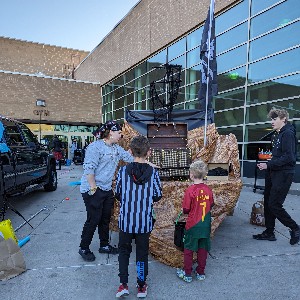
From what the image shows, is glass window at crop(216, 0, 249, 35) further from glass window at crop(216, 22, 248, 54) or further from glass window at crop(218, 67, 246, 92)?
glass window at crop(218, 67, 246, 92)

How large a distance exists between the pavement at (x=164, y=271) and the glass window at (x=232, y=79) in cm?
817

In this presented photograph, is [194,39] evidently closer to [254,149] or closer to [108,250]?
[254,149]

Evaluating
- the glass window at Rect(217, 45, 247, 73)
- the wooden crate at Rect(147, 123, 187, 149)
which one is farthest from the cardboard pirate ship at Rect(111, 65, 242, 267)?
the glass window at Rect(217, 45, 247, 73)

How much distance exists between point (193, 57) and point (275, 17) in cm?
448

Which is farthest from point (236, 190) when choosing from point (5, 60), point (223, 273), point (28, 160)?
point (5, 60)

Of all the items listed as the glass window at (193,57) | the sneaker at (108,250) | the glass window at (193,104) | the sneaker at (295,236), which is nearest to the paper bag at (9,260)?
the sneaker at (108,250)

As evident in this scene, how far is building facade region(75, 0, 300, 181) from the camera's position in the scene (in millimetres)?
10219

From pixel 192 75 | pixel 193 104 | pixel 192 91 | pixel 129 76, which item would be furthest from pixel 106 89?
pixel 193 104

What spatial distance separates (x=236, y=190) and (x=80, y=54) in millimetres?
37851

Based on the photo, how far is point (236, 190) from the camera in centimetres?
418

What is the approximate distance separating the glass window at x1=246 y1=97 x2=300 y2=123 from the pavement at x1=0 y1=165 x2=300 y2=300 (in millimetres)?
6068

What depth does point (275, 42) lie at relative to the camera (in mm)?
10594

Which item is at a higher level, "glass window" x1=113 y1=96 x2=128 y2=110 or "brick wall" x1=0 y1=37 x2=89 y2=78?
"brick wall" x1=0 y1=37 x2=89 y2=78

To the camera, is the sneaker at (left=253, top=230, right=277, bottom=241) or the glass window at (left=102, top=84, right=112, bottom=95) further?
the glass window at (left=102, top=84, right=112, bottom=95)
